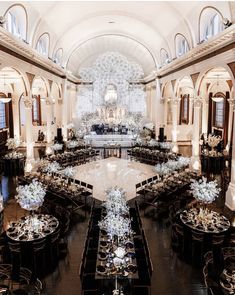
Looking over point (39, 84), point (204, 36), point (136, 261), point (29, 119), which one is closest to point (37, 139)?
point (39, 84)

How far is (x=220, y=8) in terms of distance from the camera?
11.5 meters

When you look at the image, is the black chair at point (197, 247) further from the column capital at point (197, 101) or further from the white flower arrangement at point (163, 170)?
the column capital at point (197, 101)

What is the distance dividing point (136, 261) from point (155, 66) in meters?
22.0

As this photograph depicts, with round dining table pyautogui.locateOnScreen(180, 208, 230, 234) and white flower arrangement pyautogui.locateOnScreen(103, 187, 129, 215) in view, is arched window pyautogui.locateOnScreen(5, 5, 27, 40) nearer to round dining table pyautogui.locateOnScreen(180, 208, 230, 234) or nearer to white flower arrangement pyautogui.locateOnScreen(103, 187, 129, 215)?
white flower arrangement pyautogui.locateOnScreen(103, 187, 129, 215)

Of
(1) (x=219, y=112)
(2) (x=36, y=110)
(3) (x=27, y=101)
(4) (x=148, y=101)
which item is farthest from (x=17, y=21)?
(4) (x=148, y=101)

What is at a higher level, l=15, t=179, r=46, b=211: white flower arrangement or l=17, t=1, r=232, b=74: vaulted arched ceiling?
→ l=17, t=1, r=232, b=74: vaulted arched ceiling

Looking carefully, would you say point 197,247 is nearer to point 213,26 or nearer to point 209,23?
point 213,26

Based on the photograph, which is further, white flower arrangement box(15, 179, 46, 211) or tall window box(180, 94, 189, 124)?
tall window box(180, 94, 189, 124)

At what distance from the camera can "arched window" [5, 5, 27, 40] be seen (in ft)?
41.5

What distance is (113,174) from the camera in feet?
54.5

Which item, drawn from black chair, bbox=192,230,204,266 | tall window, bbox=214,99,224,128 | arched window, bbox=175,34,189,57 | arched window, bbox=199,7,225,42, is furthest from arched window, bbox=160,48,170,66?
black chair, bbox=192,230,204,266

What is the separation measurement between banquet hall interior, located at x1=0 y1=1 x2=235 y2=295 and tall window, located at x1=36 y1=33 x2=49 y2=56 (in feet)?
0.33

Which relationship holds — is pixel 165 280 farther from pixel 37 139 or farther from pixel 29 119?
pixel 37 139

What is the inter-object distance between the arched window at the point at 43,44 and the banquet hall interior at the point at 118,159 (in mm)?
91
